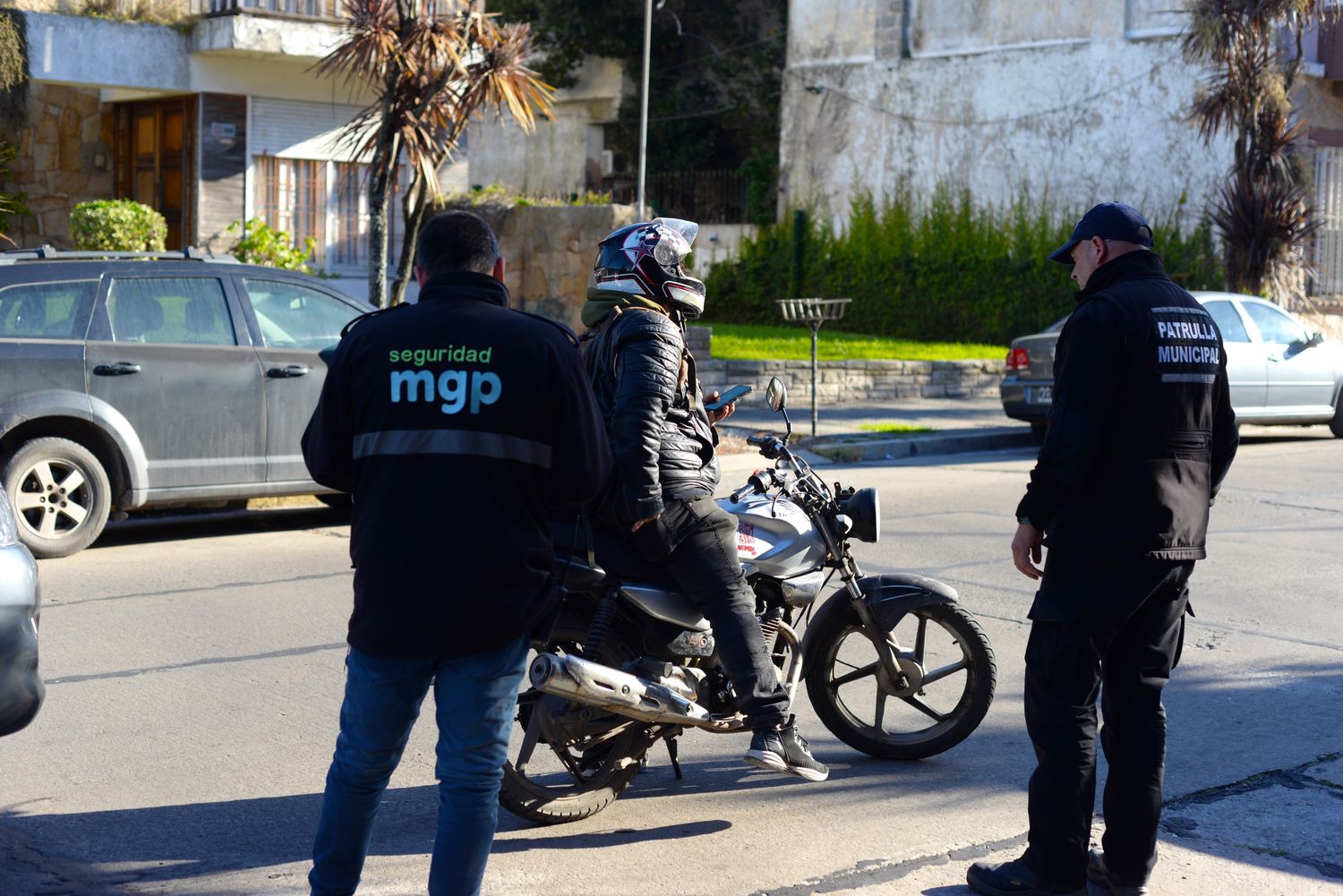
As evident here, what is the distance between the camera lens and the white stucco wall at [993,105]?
2389 cm

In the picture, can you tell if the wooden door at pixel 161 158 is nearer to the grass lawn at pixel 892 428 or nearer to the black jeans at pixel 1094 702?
the grass lawn at pixel 892 428

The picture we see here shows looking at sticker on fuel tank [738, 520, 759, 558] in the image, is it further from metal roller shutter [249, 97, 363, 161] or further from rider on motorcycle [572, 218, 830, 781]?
metal roller shutter [249, 97, 363, 161]

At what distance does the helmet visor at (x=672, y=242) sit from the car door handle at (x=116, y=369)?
17.8 feet

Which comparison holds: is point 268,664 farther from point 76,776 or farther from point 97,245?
point 97,245

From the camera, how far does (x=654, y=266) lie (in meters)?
4.72

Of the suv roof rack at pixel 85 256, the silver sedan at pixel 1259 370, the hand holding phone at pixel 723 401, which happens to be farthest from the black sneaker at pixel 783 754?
the silver sedan at pixel 1259 370

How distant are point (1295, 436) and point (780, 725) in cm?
1499

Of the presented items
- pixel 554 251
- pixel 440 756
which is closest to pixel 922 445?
pixel 554 251

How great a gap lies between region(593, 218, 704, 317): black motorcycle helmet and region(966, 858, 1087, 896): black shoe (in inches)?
75.3

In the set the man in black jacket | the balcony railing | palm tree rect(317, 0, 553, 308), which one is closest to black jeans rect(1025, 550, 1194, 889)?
the man in black jacket

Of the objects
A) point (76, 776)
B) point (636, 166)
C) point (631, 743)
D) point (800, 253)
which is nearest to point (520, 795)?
point (631, 743)

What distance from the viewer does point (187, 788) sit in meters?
5.12

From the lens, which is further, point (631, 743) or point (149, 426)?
point (149, 426)

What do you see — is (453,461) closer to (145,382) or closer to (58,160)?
(145,382)
